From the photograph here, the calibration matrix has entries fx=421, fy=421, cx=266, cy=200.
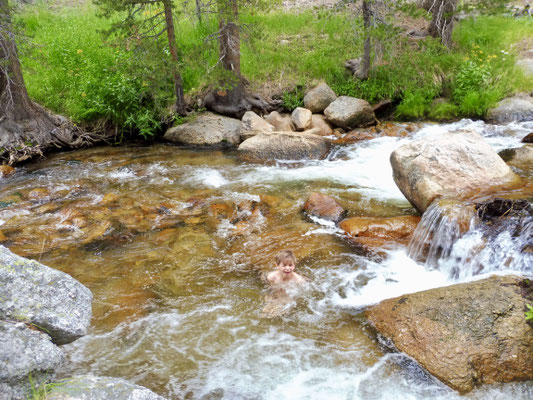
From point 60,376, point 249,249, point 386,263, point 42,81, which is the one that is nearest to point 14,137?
point 42,81

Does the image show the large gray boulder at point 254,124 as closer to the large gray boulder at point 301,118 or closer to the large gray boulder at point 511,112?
the large gray boulder at point 301,118

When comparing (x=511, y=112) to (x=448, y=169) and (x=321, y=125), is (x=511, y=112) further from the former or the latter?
(x=448, y=169)

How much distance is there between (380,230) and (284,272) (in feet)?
6.87

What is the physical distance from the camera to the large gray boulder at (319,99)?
12.9m

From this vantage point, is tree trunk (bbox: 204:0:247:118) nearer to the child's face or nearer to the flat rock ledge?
the child's face

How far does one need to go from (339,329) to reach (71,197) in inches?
252

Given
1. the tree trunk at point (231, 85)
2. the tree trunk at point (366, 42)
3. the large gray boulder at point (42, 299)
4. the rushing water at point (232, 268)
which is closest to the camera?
the large gray boulder at point (42, 299)

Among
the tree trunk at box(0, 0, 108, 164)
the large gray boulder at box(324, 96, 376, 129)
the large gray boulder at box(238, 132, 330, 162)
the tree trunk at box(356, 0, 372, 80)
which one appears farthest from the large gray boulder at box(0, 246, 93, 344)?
the tree trunk at box(356, 0, 372, 80)

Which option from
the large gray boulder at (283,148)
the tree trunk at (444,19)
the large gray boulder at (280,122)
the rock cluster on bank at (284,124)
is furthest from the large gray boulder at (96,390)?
the tree trunk at (444,19)

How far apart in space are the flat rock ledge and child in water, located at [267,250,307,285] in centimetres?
112

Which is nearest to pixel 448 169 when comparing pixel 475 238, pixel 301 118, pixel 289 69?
pixel 475 238

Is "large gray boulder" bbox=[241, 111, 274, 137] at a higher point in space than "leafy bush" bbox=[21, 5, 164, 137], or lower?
lower

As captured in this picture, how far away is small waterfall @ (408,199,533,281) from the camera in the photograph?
17.3ft

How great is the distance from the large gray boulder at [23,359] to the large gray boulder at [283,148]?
8.14m
